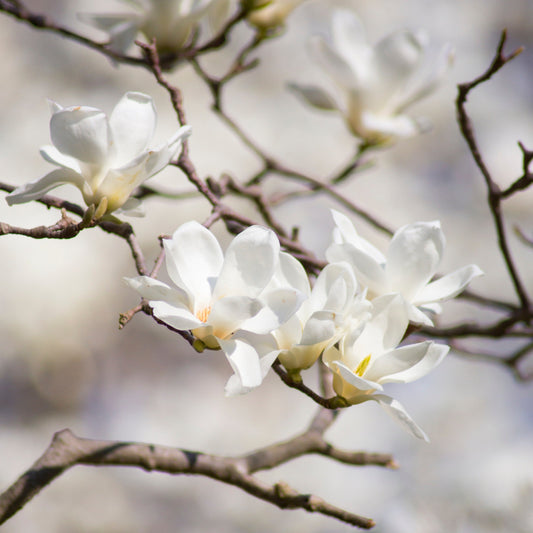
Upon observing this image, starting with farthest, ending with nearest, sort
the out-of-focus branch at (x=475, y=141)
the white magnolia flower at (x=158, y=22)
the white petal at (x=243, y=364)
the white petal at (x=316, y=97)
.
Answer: the white petal at (x=316, y=97)
the white magnolia flower at (x=158, y=22)
the out-of-focus branch at (x=475, y=141)
the white petal at (x=243, y=364)

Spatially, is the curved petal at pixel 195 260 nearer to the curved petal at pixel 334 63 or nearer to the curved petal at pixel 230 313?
the curved petal at pixel 230 313

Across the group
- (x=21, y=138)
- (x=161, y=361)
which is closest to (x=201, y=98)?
(x=21, y=138)

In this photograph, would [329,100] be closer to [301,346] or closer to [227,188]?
[227,188]

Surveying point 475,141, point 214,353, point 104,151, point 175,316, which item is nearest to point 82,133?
point 104,151

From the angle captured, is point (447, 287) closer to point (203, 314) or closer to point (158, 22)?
point (203, 314)

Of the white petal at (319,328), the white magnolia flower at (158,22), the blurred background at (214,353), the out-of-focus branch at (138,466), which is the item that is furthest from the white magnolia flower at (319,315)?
the blurred background at (214,353)
